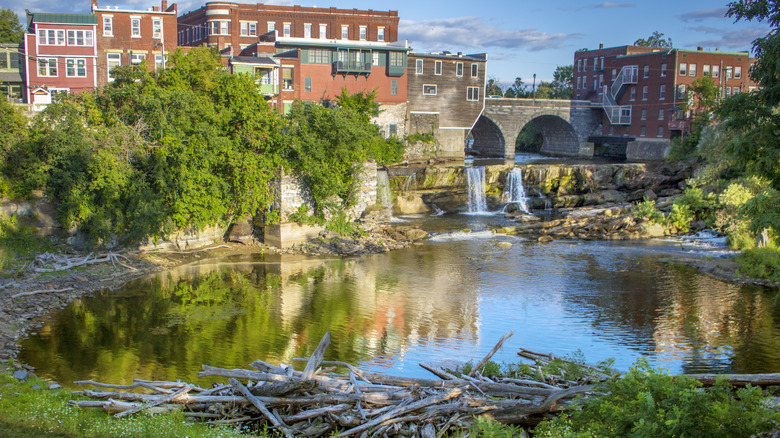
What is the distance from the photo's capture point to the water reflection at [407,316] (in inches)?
659

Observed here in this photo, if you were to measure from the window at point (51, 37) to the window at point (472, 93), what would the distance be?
34.3 metres

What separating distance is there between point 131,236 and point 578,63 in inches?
2749

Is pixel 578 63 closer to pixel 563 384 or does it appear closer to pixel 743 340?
pixel 743 340

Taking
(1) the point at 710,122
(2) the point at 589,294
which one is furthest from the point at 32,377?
(1) the point at 710,122

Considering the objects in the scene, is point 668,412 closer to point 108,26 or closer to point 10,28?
point 108,26

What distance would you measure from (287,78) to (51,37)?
17.8 m

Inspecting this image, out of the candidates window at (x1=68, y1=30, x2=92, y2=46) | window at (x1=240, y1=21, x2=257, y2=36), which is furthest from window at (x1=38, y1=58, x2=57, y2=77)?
window at (x1=240, y1=21, x2=257, y2=36)

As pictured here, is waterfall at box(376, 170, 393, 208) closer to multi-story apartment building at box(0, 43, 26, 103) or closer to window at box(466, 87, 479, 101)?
window at box(466, 87, 479, 101)

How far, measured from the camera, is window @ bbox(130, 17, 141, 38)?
49.2 metres

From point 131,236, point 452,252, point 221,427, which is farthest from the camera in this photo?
point 452,252

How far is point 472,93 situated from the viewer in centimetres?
5888

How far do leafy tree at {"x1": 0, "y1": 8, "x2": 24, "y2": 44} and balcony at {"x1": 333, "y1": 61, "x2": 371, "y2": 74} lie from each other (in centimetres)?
3880

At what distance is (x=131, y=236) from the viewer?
27.8 m

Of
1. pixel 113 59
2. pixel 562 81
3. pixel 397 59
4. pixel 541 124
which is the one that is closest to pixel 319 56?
pixel 397 59
